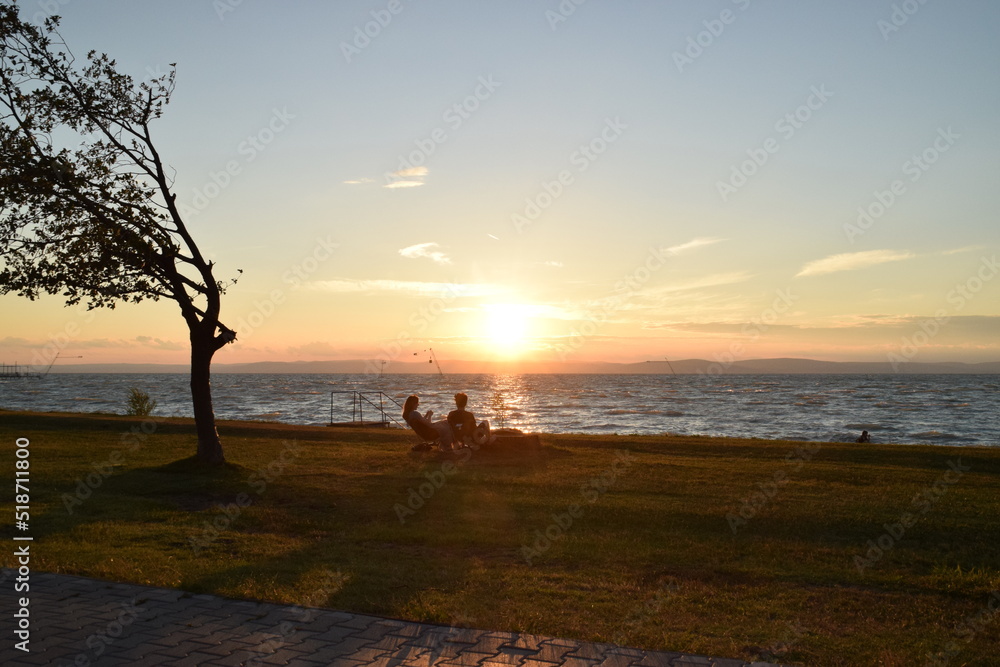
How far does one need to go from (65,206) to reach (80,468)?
17.3ft

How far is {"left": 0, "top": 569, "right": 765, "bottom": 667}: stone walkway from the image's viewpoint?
5047 mm

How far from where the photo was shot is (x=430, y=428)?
1767cm

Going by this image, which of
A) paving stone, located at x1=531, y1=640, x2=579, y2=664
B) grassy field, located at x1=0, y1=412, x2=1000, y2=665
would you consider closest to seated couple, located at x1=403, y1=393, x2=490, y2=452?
grassy field, located at x1=0, y1=412, x2=1000, y2=665

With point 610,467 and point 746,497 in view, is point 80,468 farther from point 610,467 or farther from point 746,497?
point 746,497

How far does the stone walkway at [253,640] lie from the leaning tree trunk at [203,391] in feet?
28.0

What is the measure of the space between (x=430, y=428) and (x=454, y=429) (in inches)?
23.0

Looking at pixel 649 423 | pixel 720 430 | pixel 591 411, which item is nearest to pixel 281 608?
pixel 720 430

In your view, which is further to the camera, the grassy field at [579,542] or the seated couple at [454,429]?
the seated couple at [454,429]

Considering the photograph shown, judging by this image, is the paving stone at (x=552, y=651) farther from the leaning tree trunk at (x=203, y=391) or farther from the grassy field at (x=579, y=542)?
the leaning tree trunk at (x=203, y=391)

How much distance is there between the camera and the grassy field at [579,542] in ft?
20.0

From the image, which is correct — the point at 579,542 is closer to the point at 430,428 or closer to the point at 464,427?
the point at 464,427

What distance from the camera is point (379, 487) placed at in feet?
43.0

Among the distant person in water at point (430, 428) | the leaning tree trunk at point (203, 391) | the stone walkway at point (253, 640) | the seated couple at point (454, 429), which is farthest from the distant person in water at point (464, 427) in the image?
the stone walkway at point (253, 640)

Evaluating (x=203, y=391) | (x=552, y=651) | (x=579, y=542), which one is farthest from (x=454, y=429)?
(x=552, y=651)
